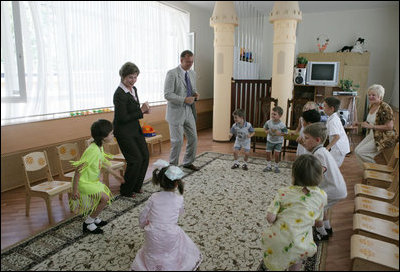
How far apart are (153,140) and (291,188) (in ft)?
10.4

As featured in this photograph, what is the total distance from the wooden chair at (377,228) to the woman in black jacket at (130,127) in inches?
74.7

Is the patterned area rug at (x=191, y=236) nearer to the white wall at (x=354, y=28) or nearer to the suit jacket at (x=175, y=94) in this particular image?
the suit jacket at (x=175, y=94)

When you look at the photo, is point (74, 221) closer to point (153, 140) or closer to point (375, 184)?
point (153, 140)

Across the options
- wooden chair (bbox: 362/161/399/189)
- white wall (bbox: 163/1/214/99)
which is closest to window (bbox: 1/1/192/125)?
wooden chair (bbox: 362/161/399/189)

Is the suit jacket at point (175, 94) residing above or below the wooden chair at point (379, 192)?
above

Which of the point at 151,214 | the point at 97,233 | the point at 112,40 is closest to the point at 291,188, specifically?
the point at 151,214

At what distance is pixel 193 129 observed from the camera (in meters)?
3.70

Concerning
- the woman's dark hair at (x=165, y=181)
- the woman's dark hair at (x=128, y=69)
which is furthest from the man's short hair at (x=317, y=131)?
the woman's dark hair at (x=128, y=69)

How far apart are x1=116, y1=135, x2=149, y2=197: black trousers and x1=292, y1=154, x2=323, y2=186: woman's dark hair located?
1661 millimetres

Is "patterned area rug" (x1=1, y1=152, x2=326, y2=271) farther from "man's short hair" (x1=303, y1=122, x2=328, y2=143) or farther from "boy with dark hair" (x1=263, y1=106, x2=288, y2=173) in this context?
"man's short hair" (x1=303, y1=122, x2=328, y2=143)

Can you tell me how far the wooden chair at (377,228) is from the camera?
69.7 inches

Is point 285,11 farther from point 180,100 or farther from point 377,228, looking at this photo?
point 180,100

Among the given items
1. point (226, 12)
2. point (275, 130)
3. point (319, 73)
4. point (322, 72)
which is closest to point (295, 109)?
point (322, 72)

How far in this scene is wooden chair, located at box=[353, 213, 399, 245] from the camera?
1771 mm
